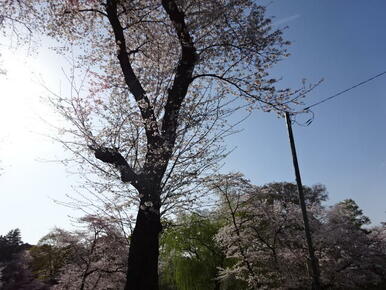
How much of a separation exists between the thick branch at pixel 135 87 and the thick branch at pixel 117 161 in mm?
621

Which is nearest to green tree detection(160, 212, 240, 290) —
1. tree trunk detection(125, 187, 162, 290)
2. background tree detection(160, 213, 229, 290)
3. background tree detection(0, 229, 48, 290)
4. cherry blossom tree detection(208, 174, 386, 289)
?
background tree detection(160, 213, 229, 290)

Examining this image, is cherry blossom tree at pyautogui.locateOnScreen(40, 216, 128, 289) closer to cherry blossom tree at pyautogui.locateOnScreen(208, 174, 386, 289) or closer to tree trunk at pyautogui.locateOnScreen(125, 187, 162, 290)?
cherry blossom tree at pyautogui.locateOnScreen(208, 174, 386, 289)

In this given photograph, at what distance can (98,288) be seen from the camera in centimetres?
1689

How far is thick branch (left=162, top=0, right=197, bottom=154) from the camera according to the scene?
17.9 feet

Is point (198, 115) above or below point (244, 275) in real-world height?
above

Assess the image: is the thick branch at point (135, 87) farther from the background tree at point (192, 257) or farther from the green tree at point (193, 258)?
the background tree at point (192, 257)

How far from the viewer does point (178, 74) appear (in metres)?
5.83

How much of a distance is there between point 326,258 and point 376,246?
272cm

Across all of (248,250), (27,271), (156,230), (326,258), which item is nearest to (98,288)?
(27,271)

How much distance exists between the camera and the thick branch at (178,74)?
546 centimetres

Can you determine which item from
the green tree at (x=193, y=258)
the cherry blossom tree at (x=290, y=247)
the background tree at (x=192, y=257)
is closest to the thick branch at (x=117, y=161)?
the cherry blossom tree at (x=290, y=247)

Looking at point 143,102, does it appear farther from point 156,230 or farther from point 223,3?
point 223,3

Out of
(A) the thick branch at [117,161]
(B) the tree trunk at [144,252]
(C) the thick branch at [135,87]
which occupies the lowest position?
(B) the tree trunk at [144,252]

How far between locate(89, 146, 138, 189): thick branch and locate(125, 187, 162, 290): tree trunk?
50cm
